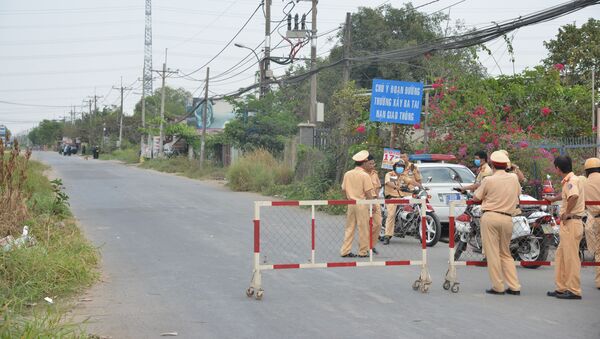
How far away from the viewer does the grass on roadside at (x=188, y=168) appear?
42.9 m

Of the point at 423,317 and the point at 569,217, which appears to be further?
the point at 569,217

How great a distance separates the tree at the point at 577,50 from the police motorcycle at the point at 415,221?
64.9 feet

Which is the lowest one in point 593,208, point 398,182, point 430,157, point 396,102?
point 593,208

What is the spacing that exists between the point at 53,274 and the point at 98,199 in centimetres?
1556

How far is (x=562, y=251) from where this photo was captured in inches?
357

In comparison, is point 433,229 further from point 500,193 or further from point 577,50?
point 577,50

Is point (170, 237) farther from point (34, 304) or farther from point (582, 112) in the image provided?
point (582, 112)

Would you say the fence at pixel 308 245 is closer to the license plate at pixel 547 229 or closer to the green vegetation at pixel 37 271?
the license plate at pixel 547 229

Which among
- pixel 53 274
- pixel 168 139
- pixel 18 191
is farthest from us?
pixel 168 139

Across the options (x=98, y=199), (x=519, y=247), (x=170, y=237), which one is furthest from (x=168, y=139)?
(x=519, y=247)

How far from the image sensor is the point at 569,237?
904 centimetres

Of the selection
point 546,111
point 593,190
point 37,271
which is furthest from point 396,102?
point 37,271

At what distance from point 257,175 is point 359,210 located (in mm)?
18006

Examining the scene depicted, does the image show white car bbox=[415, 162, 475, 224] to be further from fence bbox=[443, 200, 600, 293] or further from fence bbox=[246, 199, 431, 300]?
fence bbox=[443, 200, 600, 293]
